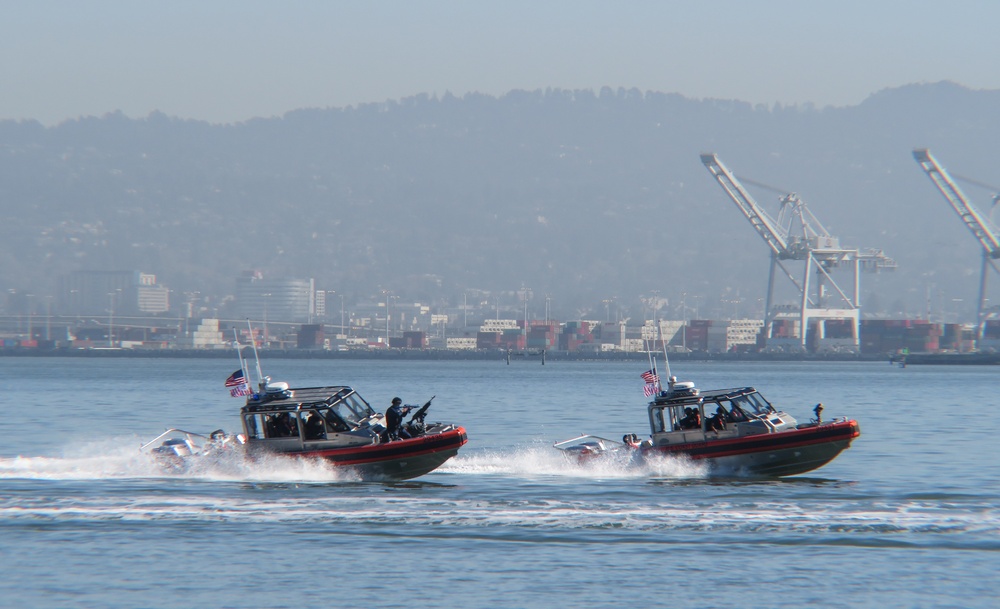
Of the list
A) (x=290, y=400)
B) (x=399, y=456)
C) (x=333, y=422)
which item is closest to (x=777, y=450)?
(x=399, y=456)

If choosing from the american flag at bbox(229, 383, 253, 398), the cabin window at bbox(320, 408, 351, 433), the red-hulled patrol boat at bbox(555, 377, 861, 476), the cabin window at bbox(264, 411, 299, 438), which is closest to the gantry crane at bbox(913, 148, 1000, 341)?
the red-hulled patrol boat at bbox(555, 377, 861, 476)

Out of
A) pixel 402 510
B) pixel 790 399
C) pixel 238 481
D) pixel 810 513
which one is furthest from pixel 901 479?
pixel 790 399

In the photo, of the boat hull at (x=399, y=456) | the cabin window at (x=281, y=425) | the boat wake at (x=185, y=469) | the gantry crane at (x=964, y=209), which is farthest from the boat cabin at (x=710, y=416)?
the gantry crane at (x=964, y=209)

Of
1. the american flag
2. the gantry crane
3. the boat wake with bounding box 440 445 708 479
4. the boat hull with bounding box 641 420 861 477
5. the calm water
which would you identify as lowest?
the calm water

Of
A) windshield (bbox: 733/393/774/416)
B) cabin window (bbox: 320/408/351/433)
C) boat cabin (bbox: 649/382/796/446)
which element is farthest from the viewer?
windshield (bbox: 733/393/774/416)

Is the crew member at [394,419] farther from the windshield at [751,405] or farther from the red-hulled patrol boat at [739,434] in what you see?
the windshield at [751,405]

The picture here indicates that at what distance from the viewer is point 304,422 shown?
3155 centimetres

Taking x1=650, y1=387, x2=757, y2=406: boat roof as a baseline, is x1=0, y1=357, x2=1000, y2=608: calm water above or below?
below

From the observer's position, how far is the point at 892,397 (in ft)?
272

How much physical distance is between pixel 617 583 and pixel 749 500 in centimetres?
841

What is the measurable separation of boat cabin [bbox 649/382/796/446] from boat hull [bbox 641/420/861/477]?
0.24 metres

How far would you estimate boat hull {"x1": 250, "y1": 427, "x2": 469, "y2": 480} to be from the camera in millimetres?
31125

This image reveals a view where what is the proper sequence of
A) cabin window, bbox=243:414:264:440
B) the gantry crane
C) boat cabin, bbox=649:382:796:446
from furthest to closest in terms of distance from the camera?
the gantry crane → boat cabin, bbox=649:382:796:446 → cabin window, bbox=243:414:264:440

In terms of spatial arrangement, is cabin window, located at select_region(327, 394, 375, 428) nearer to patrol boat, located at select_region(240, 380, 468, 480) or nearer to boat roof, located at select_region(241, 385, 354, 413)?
patrol boat, located at select_region(240, 380, 468, 480)
